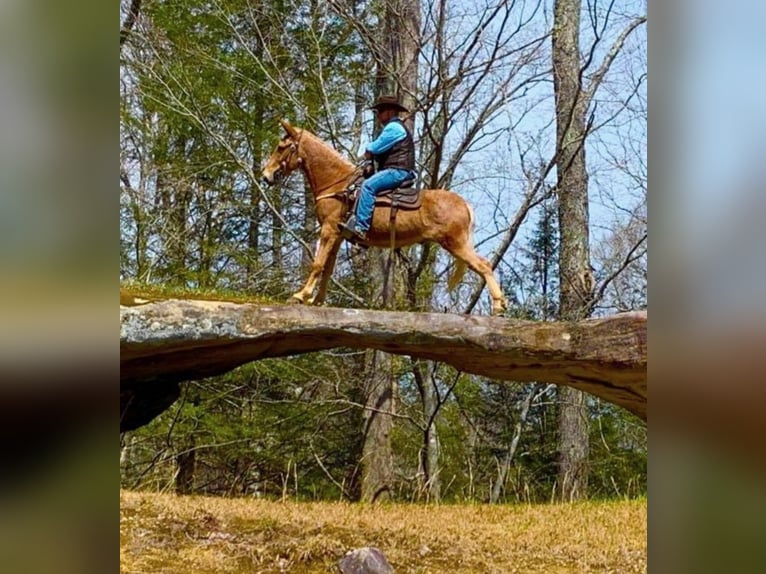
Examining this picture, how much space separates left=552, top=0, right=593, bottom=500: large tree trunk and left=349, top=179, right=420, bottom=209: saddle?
112 cm

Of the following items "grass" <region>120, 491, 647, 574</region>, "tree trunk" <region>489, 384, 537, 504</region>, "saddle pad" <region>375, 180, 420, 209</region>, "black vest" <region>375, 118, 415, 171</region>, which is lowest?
"grass" <region>120, 491, 647, 574</region>

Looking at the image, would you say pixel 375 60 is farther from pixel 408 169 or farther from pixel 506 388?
pixel 506 388

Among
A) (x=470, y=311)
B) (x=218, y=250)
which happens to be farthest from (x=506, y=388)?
(x=218, y=250)

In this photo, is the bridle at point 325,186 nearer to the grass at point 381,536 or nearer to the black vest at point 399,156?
the black vest at point 399,156

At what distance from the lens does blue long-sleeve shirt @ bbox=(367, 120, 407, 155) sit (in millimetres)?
2836

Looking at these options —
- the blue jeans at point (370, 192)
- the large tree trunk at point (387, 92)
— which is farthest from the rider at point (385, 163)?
the large tree trunk at point (387, 92)

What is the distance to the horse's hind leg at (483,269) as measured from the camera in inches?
111

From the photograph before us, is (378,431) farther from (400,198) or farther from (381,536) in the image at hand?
(400,198)

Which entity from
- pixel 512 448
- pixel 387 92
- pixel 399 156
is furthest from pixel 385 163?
pixel 512 448

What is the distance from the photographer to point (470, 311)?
3.56m

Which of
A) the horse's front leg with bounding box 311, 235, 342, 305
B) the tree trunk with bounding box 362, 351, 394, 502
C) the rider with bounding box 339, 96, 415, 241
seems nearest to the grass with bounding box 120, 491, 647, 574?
the tree trunk with bounding box 362, 351, 394, 502

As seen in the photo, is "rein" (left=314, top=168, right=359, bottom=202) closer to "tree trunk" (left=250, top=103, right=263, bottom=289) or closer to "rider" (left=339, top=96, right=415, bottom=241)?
"rider" (left=339, top=96, right=415, bottom=241)
